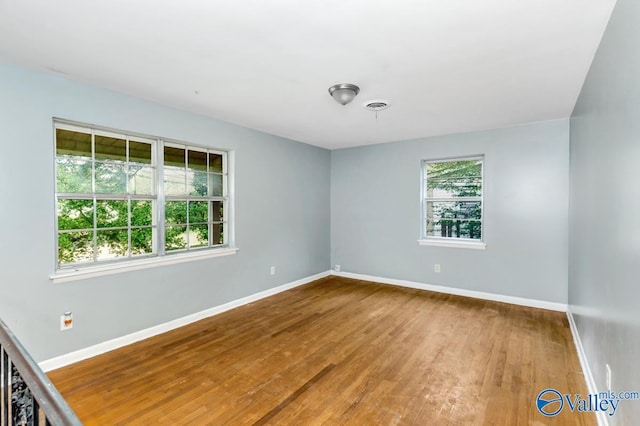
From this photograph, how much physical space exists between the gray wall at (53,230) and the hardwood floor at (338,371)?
0.31m

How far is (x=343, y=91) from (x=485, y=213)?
2.87 metres

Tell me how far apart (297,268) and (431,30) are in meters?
3.92

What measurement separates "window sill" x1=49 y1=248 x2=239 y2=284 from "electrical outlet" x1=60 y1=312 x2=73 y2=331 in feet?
0.94

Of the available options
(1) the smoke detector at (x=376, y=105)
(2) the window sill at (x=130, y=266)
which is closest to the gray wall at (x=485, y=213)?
(1) the smoke detector at (x=376, y=105)

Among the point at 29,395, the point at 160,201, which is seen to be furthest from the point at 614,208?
the point at 160,201

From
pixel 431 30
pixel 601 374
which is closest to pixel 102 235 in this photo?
pixel 431 30

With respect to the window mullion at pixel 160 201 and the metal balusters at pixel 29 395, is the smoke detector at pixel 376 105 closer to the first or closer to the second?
the window mullion at pixel 160 201

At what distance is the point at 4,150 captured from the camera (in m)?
2.28

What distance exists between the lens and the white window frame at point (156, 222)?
2.64 meters

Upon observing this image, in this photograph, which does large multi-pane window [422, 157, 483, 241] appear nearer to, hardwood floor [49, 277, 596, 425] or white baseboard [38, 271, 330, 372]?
hardwood floor [49, 277, 596, 425]

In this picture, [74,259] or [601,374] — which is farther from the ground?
[74,259]

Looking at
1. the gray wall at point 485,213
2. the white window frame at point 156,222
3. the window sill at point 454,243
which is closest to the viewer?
the white window frame at point 156,222

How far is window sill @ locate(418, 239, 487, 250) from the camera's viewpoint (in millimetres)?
4352

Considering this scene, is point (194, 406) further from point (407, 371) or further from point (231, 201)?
point (231, 201)
